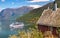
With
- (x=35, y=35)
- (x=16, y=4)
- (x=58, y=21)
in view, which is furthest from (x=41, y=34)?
(x=16, y=4)

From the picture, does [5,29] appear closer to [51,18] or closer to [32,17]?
[32,17]

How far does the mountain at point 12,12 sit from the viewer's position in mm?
9337

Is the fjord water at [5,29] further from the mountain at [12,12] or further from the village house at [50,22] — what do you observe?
the village house at [50,22]

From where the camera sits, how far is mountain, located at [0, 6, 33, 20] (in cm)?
934

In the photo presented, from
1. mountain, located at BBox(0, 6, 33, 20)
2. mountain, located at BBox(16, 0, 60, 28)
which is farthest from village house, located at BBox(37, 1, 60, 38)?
mountain, located at BBox(0, 6, 33, 20)

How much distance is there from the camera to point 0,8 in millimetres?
9602

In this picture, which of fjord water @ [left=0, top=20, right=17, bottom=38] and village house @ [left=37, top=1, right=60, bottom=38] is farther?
fjord water @ [left=0, top=20, right=17, bottom=38]

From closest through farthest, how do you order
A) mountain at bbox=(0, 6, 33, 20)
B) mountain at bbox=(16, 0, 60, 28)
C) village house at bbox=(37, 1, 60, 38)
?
village house at bbox=(37, 1, 60, 38) < mountain at bbox=(16, 0, 60, 28) < mountain at bbox=(0, 6, 33, 20)

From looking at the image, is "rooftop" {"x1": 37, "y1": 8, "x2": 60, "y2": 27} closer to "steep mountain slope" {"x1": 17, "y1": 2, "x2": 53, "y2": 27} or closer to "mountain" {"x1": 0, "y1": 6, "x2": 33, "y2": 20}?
"steep mountain slope" {"x1": 17, "y1": 2, "x2": 53, "y2": 27}

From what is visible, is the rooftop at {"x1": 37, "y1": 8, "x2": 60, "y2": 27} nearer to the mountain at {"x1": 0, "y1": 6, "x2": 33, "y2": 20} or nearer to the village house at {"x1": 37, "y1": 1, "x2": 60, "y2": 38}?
A: the village house at {"x1": 37, "y1": 1, "x2": 60, "y2": 38}

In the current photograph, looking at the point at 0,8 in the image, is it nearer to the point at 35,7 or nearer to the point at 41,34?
the point at 35,7

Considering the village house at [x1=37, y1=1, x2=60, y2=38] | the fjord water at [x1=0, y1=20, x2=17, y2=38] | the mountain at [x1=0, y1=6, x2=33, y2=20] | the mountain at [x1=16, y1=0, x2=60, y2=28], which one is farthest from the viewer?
the mountain at [x1=0, y1=6, x2=33, y2=20]

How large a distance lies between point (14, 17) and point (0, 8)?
922 millimetres

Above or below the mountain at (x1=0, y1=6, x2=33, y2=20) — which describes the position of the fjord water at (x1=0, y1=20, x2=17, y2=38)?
below
